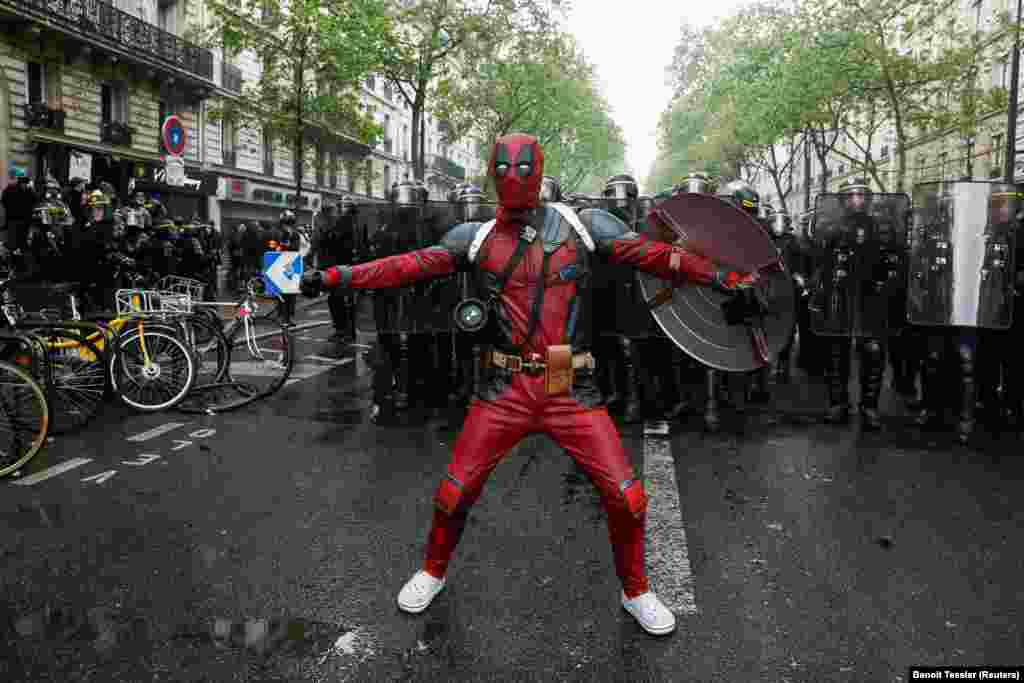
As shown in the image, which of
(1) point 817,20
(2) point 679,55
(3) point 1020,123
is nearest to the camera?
(1) point 817,20

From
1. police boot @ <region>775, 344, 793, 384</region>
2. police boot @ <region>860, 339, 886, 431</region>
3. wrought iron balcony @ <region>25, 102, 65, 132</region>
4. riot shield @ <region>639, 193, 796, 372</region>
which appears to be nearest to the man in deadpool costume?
riot shield @ <region>639, 193, 796, 372</region>

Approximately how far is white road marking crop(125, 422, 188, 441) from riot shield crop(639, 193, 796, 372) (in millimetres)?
4349

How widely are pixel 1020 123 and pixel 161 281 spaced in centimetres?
2792

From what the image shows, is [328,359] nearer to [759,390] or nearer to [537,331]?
[759,390]

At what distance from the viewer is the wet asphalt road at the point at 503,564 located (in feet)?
9.95

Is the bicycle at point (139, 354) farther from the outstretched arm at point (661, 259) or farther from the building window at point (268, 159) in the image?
Answer: the building window at point (268, 159)

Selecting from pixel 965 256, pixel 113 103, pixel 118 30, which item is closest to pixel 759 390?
pixel 965 256

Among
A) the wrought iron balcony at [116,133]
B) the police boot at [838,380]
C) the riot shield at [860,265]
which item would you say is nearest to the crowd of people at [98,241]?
the riot shield at [860,265]

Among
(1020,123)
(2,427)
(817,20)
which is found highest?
(817,20)

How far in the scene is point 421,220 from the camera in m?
7.93

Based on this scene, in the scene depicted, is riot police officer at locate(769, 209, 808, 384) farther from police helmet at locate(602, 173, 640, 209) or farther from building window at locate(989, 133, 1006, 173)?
building window at locate(989, 133, 1006, 173)

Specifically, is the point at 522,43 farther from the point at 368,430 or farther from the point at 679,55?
the point at 679,55

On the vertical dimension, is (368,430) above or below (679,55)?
below

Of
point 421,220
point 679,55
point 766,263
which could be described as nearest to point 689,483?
point 766,263
